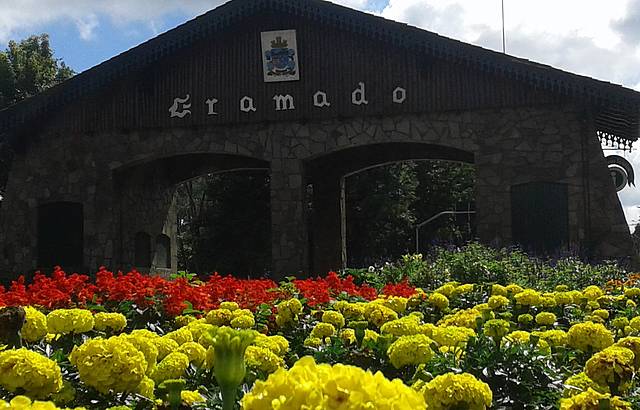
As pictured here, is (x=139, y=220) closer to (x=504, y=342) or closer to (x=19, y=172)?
(x=19, y=172)

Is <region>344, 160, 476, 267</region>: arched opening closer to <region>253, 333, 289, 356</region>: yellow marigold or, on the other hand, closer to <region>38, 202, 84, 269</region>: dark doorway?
<region>38, 202, 84, 269</region>: dark doorway

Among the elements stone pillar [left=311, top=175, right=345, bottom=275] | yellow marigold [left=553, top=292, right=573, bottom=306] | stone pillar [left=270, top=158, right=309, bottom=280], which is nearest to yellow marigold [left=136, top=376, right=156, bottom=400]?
yellow marigold [left=553, top=292, right=573, bottom=306]

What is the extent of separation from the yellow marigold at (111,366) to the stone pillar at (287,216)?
1272 centimetres

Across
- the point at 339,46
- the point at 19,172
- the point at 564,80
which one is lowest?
the point at 19,172

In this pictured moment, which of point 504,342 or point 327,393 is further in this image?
point 504,342

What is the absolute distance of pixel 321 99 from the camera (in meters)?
15.3

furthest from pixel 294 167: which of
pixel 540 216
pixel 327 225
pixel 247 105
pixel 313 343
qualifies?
pixel 313 343

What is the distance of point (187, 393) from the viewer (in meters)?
2.56

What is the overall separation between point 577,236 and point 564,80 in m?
2.79

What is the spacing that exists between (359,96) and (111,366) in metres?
12.9

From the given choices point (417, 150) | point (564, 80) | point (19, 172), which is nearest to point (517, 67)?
point (564, 80)

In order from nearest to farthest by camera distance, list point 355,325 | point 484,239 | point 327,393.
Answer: point 327,393 < point 355,325 < point 484,239

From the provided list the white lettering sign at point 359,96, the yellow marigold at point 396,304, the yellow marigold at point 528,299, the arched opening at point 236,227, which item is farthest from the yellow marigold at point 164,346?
the arched opening at point 236,227

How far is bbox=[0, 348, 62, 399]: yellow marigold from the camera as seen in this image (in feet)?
8.11
